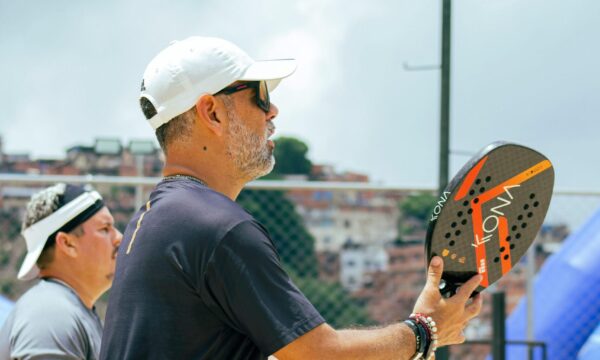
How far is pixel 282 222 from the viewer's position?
6258 mm

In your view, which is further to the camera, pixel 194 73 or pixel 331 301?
pixel 331 301

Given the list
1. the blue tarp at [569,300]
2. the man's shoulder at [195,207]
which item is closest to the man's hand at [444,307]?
the man's shoulder at [195,207]

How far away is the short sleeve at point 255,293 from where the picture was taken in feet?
6.05

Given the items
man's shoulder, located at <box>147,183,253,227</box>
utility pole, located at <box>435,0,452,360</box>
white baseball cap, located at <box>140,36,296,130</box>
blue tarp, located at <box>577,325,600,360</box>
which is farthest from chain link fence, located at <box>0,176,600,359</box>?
man's shoulder, located at <box>147,183,253,227</box>

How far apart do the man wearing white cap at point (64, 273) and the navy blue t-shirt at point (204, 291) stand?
47.6 inches

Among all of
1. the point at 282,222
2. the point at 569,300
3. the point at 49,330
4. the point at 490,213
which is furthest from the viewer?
the point at 282,222

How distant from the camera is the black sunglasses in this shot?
217cm

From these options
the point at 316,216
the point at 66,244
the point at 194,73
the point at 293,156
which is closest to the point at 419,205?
the point at 293,156

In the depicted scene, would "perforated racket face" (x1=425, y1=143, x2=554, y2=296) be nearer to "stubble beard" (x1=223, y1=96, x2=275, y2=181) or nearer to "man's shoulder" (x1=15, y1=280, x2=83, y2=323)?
"stubble beard" (x1=223, y1=96, x2=275, y2=181)

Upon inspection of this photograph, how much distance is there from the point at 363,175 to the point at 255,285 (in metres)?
8.67

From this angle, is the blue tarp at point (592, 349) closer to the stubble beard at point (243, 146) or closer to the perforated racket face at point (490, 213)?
the perforated racket face at point (490, 213)

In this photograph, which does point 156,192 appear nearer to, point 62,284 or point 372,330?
point 372,330

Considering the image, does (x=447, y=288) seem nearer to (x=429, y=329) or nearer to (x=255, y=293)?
(x=429, y=329)

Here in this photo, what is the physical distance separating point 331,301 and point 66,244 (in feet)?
11.4
